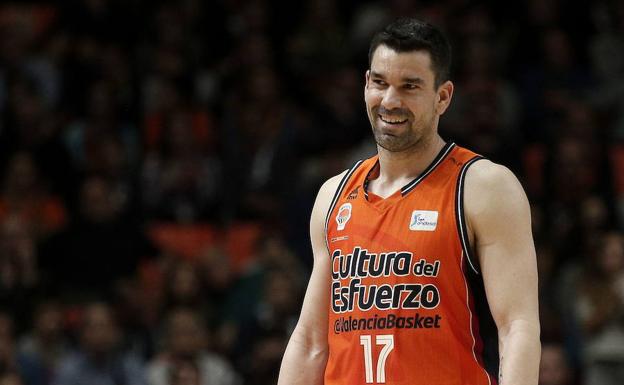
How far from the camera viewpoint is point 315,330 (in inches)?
181

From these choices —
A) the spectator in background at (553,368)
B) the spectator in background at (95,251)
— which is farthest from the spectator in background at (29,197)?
the spectator in background at (553,368)

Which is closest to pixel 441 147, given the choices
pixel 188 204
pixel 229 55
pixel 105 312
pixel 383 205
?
pixel 383 205

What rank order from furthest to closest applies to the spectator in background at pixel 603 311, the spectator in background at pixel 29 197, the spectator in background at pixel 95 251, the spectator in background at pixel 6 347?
the spectator in background at pixel 29 197
the spectator in background at pixel 95 251
the spectator in background at pixel 603 311
the spectator in background at pixel 6 347

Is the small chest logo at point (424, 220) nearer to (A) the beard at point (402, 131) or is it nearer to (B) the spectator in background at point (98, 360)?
(A) the beard at point (402, 131)

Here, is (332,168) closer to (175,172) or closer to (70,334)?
(175,172)

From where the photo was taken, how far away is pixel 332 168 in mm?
9836

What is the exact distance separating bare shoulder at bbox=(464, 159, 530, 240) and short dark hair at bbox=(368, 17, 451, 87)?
39 centimetres

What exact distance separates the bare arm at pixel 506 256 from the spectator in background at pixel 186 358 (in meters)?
4.60

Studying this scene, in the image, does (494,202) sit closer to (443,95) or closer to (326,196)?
(443,95)

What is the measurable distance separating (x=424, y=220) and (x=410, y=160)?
30 cm

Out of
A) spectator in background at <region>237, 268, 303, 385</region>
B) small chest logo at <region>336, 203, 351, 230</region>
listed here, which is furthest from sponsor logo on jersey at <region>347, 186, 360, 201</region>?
spectator in background at <region>237, 268, 303, 385</region>

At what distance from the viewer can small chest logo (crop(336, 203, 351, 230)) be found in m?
4.41

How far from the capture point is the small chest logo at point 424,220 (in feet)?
Result: 13.7

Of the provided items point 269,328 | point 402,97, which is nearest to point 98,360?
point 269,328
